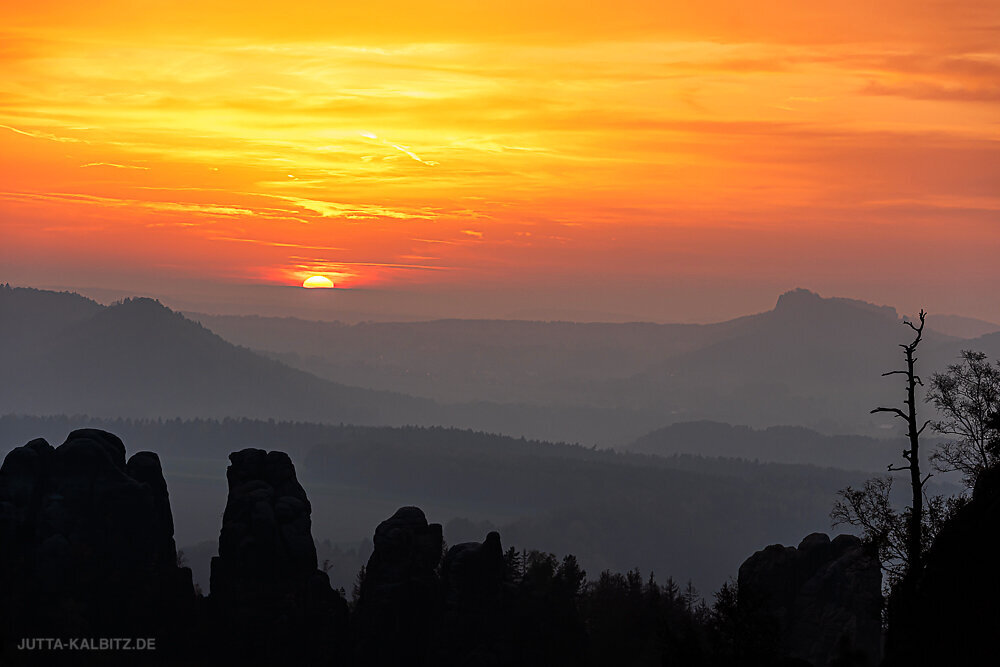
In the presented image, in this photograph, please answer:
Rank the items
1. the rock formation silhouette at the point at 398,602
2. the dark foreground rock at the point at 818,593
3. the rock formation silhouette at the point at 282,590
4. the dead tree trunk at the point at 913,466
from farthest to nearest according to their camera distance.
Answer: the rock formation silhouette at the point at 398,602, the rock formation silhouette at the point at 282,590, the dark foreground rock at the point at 818,593, the dead tree trunk at the point at 913,466

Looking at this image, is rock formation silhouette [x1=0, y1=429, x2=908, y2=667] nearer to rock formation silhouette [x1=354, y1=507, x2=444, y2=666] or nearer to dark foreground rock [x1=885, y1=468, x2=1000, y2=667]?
rock formation silhouette [x1=354, y1=507, x2=444, y2=666]

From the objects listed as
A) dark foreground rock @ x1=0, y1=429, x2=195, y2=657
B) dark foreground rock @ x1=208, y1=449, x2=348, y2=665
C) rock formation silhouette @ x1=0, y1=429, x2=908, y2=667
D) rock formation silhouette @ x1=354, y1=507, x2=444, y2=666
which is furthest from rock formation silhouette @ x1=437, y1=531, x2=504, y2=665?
dark foreground rock @ x1=0, y1=429, x2=195, y2=657

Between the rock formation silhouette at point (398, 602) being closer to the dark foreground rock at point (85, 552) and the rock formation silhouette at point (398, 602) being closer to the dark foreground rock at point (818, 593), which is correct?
the dark foreground rock at point (85, 552)

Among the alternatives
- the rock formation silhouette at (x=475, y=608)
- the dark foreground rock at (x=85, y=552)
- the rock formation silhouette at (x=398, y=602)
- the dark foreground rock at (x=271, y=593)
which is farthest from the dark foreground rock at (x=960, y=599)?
the dark foreground rock at (x=85, y=552)

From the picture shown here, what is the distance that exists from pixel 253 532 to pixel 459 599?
19.9 metres

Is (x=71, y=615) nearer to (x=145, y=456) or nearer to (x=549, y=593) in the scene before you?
(x=145, y=456)

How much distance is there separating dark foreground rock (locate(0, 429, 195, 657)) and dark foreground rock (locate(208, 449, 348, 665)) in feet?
13.5

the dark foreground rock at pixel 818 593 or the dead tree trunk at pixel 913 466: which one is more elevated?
the dead tree trunk at pixel 913 466

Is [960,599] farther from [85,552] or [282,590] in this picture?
[85,552]

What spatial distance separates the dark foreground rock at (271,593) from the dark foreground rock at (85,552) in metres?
4.12

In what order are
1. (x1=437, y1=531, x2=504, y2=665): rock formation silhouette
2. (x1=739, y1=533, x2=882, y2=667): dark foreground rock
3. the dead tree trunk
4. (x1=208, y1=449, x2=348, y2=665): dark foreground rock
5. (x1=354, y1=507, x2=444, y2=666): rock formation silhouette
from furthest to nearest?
(x1=354, y1=507, x2=444, y2=666): rock formation silhouette
(x1=208, y1=449, x2=348, y2=665): dark foreground rock
(x1=437, y1=531, x2=504, y2=665): rock formation silhouette
(x1=739, y1=533, x2=882, y2=667): dark foreground rock
the dead tree trunk

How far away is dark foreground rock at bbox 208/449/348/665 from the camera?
10325 centimetres

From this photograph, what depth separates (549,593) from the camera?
107m

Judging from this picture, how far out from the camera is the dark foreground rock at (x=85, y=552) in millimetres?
102625
